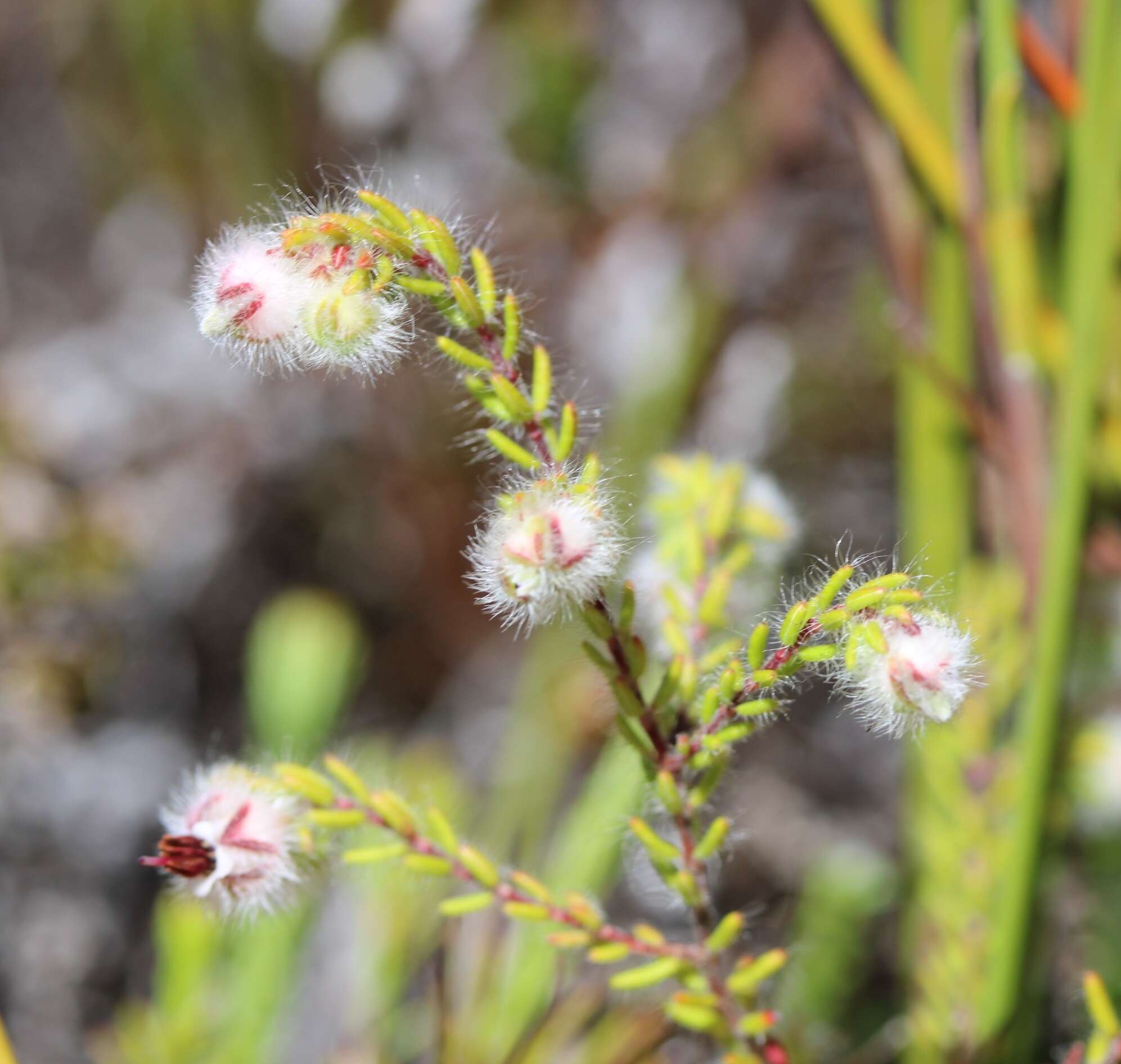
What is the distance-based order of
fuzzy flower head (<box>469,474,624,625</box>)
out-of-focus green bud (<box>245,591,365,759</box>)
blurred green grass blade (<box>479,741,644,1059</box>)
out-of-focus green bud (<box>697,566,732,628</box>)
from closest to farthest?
fuzzy flower head (<box>469,474,624,625</box>)
out-of-focus green bud (<box>697,566,732,628</box>)
blurred green grass blade (<box>479,741,644,1059</box>)
out-of-focus green bud (<box>245,591,365,759</box>)

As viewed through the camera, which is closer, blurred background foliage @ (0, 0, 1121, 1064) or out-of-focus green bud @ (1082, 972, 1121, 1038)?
out-of-focus green bud @ (1082, 972, 1121, 1038)

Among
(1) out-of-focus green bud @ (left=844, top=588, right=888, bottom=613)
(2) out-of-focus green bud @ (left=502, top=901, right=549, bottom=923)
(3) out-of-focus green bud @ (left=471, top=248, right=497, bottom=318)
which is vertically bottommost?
(2) out-of-focus green bud @ (left=502, top=901, right=549, bottom=923)

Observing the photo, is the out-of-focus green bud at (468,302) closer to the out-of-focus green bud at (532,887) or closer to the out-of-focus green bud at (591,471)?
the out-of-focus green bud at (591,471)

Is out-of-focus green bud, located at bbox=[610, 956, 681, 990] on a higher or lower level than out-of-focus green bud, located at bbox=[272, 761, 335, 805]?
lower

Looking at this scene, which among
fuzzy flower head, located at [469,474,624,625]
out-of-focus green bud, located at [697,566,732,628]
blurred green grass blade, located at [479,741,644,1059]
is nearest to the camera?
fuzzy flower head, located at [469,474,624,625]

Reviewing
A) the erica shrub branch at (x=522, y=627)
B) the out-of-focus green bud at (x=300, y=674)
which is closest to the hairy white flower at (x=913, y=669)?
the erica shrub branch at (x=522, y=627)

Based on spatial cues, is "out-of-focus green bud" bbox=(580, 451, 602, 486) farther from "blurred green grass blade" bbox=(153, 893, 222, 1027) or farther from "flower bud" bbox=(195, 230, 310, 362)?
"blurred green grass blade" bbox=(153, 893, 222, 1027)

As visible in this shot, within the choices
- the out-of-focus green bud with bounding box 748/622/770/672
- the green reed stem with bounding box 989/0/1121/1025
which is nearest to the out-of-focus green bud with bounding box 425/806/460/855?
the out-of-focus green bud with bounding box 748/622/770/672

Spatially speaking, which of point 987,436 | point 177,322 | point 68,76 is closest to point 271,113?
point 177,322
